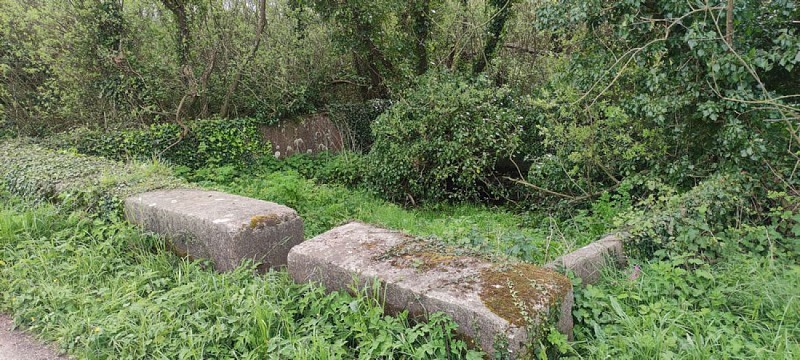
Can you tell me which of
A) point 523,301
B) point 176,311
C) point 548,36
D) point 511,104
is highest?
point 548,36

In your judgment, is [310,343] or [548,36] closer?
[310,343]

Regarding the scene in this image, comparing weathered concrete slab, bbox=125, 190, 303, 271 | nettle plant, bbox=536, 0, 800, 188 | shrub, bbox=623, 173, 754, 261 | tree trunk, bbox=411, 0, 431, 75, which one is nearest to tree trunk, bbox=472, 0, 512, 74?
tree trunk, bbox=411, 0, 431, 75

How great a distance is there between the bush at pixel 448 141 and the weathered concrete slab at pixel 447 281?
12.7 ft

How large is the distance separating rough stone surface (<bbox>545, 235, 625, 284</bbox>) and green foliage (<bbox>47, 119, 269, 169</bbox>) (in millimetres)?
7461

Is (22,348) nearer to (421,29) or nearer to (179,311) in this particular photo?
(179,311)

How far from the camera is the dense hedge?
15.0 feet

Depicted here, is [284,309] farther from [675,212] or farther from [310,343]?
[675,212]

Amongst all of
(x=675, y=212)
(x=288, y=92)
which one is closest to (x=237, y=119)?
(x=288, y=92)

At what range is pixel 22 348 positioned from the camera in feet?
9.59

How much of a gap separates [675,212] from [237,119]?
8.22 m

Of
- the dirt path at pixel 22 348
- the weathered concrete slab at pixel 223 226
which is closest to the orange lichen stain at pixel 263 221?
the weathered concrete slab at pixel 223 226

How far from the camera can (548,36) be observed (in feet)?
28.2

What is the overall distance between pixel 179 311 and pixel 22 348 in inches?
40.5

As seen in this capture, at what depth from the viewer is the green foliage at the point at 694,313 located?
2.35 meters
